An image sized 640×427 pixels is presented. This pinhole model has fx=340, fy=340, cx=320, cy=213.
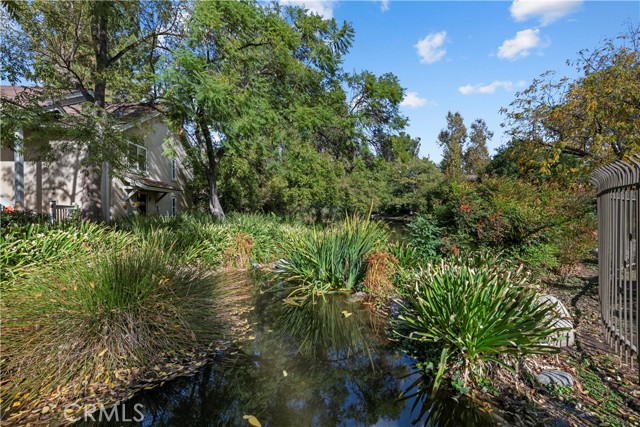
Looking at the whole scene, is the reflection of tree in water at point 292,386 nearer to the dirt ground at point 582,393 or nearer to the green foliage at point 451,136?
the dirt ground at point 582,393

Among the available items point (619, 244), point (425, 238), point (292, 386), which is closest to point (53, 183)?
point (425, 238)

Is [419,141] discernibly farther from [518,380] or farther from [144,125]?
[518,380]

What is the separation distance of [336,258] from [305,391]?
3.69 m

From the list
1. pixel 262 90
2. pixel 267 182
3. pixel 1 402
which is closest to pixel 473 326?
pixel 1 402

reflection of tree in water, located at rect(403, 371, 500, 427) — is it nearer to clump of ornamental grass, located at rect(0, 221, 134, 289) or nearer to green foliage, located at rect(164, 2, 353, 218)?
clump of ornamental grass, located at rect(0, 221, 134, 289)

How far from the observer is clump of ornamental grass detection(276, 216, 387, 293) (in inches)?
271

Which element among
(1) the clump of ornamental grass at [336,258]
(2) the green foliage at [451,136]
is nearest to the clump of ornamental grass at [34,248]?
(1) the clump of ornamental grass at [336,258]

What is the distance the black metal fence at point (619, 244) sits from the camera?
10.3ft

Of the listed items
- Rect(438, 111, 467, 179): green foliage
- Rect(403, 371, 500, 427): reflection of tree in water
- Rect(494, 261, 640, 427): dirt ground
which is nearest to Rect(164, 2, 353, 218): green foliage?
Rect(403, 371, 500, 427): reflection of tree in water

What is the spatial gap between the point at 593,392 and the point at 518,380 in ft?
1.93

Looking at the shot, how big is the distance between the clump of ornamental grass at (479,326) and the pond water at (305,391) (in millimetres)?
361

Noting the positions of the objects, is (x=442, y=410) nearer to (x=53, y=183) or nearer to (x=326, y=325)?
(x=326, y=325)

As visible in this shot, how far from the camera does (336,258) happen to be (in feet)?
22.7

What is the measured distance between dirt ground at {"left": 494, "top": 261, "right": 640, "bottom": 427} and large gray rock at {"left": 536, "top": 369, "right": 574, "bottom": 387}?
0.15ft
